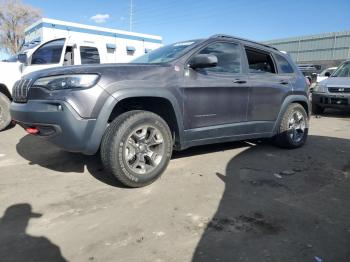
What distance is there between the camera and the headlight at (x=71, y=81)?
140 inches

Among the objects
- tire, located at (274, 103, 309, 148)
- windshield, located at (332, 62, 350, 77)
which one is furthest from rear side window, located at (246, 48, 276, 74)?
windshield, located at (332, 62, 350, 77)

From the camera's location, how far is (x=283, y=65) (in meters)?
5.95

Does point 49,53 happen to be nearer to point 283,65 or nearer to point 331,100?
point 283,65

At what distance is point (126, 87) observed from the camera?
12.2 feet

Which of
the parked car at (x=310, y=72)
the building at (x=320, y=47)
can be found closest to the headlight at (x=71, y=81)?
the parked car at (x=310, y=72)

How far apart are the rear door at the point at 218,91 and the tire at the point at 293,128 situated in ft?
3.60

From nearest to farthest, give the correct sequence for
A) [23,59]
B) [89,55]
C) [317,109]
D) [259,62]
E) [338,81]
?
1. [259,62]
2. [23,59]
3. [89,55]
4. [338,81]
5. [317,109]

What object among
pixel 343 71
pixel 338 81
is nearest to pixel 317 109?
pixel 338 81

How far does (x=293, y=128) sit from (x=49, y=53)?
5540 millimetres

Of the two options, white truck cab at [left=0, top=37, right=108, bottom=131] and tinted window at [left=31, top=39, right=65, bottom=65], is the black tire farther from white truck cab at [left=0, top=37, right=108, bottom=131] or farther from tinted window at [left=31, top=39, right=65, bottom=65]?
tinted window at [left=31, top=39, right=65, bottom=65]

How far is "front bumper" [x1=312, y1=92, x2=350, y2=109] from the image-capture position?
1022cm

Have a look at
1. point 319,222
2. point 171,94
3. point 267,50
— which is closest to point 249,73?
point 267,50

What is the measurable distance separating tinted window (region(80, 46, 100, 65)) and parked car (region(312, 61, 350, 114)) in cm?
663

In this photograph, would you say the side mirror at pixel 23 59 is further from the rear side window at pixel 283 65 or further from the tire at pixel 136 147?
the rear side window at pixel 283 65
